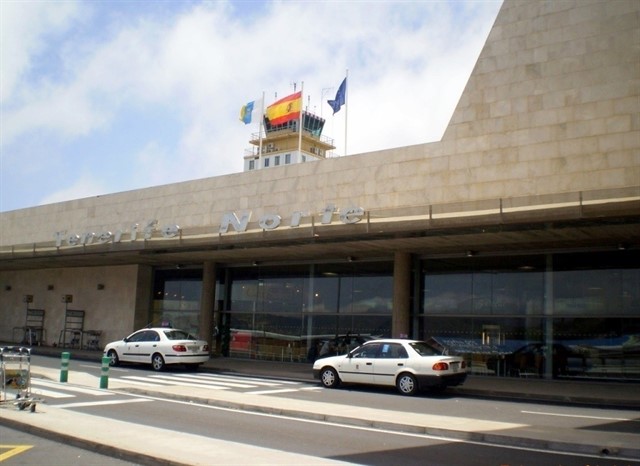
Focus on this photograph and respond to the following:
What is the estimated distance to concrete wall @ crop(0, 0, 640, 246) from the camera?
19.5 meters

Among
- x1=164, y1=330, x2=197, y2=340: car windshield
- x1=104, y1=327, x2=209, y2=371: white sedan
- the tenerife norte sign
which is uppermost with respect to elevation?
the tenerife norte sign

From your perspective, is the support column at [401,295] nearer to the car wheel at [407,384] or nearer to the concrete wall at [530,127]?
the concrete wall at [530,127]

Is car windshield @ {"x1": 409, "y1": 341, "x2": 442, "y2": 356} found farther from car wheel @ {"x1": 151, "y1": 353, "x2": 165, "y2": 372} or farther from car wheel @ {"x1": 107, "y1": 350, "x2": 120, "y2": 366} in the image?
car wheel @ {"x1": 107, "y1": 350, "x2": 120, "y2": 366}

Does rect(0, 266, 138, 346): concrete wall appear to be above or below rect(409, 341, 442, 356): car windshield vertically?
above

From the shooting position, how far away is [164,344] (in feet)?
77.2

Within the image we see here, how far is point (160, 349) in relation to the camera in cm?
2355

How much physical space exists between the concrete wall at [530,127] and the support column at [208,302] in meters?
6.73

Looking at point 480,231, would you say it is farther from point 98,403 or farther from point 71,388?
point 71,388

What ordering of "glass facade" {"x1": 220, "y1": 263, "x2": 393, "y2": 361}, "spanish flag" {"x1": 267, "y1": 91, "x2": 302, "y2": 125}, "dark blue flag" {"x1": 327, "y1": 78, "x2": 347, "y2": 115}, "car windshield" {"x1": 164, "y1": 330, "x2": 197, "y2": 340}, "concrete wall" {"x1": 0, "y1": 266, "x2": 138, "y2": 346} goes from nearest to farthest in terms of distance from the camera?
"car windshield" {"x1": 164, "y1": 330, "x2": 197, "y2": 340}
"glass facade" {"x1": 220, "y1": 263, "x2": 393, "y2": 361}
"dark blue flag" {"x1": 327, "y1": 78, "x2": 347, "y2": 115}
"concrete wall" {"x1": 0, "y1": 266, "x2": 138, "y2": 346}
"spanish flag" {"x1": 267, "y1": 91, "x2": 302, "y2": 125}

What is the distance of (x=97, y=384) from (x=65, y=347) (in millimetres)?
18286

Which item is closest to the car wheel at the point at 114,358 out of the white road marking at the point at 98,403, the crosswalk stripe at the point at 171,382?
the crosswalk stripe at the point at 171,382

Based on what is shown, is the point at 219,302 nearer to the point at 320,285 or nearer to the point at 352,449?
the point at 320,285

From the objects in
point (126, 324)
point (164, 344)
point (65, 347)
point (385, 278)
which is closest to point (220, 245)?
point (164, 344)

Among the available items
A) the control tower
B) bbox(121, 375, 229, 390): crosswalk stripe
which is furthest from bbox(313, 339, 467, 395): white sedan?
the control tower
